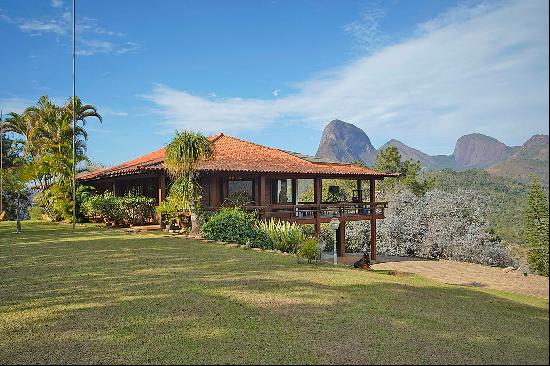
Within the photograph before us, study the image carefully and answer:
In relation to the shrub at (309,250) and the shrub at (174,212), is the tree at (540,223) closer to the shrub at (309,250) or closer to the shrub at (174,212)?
the shrub at (309,250)

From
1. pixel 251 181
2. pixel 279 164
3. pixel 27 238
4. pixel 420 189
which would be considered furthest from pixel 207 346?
pixel 420 189

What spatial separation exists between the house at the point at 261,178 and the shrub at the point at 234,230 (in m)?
2.69

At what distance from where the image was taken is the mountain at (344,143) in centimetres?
18438

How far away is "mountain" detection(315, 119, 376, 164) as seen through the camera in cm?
18438

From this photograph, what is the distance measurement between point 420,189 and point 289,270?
34894 millimetres

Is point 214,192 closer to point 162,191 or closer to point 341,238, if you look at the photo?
point 162,191

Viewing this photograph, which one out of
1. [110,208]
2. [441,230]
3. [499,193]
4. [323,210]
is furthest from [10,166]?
[499,193]

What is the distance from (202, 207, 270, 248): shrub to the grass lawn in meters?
4.03

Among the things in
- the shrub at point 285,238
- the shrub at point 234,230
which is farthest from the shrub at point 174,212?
the shrub at point 285,238

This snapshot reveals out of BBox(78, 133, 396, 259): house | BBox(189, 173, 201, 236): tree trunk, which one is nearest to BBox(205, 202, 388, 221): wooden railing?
BBox(78, 133, 396, 259): house

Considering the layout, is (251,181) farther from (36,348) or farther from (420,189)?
(420,189)

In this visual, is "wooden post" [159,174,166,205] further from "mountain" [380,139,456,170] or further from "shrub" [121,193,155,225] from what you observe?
"mountain" [380,139,456,170]

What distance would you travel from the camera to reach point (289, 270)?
9.40 m

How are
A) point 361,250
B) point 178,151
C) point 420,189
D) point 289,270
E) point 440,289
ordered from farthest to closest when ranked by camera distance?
1. point 420,189
2. point 361,250
3. point 178,151
4. point 289,270
5. point 440,289
